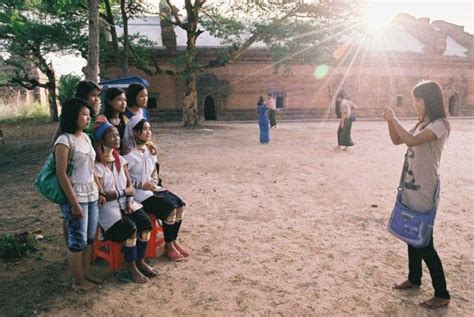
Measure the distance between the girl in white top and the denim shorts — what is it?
2.66 metres

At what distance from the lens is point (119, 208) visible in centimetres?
330

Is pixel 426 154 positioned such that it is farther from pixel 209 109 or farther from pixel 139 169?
pixel 209 109

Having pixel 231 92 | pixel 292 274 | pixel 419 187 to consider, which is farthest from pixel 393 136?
pixel 231 92

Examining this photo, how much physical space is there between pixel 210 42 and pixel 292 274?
78.1 ft

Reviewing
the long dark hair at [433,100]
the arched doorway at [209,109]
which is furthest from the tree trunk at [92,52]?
the arched doorway at [209,109]

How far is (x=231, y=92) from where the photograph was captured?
24375 mm

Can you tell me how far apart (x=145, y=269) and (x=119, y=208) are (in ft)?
2.20

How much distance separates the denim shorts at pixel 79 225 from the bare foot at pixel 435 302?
2.90 meters

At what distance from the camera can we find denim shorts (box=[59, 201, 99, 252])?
294cm

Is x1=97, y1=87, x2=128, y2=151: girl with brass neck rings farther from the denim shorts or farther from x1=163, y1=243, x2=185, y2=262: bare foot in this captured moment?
x1=163, y1=243, x2=185, y2=262: bare foot

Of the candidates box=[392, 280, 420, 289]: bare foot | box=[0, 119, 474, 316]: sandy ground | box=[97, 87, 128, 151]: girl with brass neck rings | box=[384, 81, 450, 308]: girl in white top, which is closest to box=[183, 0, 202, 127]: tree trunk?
box=[0, 119, 474, 316]: sandy ground

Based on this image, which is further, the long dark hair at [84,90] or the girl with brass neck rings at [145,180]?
the girl with brass neck rings at [145,180]

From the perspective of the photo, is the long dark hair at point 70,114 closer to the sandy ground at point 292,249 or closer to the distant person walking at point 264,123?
the sandy ground at point 292,249

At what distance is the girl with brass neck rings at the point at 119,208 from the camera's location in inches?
127
